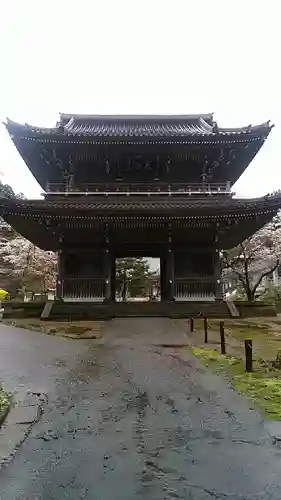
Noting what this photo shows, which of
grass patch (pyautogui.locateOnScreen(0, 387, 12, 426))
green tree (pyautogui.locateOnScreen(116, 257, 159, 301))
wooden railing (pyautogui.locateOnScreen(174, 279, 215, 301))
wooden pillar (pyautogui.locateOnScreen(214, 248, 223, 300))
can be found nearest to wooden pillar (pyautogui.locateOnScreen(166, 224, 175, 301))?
wooden railing (pyautogui.locateOnScreen(174, 279, 215, 301))

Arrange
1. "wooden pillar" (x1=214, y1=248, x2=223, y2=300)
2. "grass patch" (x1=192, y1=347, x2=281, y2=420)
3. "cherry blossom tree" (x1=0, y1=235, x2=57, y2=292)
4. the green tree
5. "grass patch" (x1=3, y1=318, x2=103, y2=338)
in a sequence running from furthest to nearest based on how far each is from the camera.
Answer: the green tree < "cherry blossom tree" (x1=0, y1=235, x2=57, y2=292) < "wooden pillar" (x1=214, y1=248, x2=223, y2=300) < "grass patch" (x1=3, y1=318, x2=103, y2=338) < "grass patch" (x1=192, y1=347, x2=281, y2=420)

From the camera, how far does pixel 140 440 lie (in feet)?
13.7

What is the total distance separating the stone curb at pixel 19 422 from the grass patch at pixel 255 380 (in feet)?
10.3

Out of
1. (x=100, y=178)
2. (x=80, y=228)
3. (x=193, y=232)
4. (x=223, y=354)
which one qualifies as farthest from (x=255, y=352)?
(x=100, y=178)

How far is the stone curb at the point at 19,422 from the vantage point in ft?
12.9

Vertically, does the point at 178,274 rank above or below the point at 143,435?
above

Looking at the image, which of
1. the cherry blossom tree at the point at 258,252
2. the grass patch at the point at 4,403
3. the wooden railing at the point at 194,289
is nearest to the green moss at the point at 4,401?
the grass patch at the point at 4,403

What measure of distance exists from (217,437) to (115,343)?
24.2 ft

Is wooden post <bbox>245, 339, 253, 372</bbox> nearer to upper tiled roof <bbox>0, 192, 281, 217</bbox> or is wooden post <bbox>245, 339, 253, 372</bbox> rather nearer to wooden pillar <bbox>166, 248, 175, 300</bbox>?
upper tiled roof <bbox>0, 192, 281, 217</bbox>

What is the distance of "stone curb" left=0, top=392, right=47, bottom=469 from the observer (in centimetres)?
394

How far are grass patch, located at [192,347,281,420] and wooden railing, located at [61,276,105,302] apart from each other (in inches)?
445

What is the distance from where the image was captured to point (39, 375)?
7.43 m

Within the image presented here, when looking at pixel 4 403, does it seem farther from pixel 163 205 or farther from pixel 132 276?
pixel 132 276

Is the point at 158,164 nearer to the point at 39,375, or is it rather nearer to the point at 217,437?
the point at 39,375
